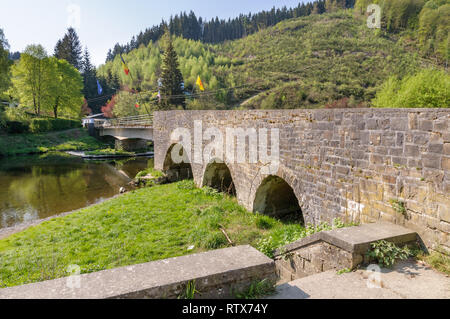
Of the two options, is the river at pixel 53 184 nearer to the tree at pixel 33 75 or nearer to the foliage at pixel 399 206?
the foliage at pixel 399 206

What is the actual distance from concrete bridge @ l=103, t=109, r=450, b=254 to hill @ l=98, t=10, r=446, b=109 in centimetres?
2821

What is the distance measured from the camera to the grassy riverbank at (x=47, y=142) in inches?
1316

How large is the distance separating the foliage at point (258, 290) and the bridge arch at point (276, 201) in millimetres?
5921

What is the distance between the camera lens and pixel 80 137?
136 feet

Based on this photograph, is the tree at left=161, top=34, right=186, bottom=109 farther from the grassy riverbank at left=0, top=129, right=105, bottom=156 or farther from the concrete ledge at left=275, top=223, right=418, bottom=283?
the concrete ledge at left=275, top=223, right=418, bottom=283

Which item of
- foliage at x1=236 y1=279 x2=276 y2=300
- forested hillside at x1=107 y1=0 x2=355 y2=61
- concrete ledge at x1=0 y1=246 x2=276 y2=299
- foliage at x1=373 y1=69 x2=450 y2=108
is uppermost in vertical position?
forested hillside at x1=107 y1=0 x2=355 y2=61

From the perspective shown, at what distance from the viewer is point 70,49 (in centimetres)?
7312

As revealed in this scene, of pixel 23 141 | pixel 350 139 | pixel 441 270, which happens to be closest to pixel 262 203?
pixel 350 139

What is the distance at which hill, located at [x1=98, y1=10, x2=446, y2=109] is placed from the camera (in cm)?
4397

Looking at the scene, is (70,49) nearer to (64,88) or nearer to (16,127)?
(64,88)

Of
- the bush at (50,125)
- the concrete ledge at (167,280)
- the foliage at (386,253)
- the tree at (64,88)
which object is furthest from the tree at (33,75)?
the foliage at (386,253)

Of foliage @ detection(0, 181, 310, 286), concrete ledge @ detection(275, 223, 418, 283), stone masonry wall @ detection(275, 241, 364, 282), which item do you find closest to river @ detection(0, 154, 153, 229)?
foliage @ detection(0, 181, 310, 286)
